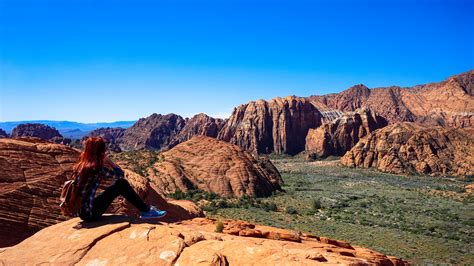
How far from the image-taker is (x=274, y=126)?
168875 millimetres

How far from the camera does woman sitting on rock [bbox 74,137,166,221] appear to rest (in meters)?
7.50

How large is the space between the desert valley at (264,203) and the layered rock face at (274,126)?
6.71 meters

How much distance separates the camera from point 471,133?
114 metres

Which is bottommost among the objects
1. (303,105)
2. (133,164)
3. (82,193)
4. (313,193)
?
(313,193)

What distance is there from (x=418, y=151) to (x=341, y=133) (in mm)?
45484

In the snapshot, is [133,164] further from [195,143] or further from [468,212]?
[468,212]

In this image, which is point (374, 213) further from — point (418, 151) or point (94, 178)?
point (418, 151)

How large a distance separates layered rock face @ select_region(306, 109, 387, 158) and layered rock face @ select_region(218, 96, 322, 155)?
9.33 metres

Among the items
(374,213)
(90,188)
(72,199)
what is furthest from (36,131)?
(90,188)

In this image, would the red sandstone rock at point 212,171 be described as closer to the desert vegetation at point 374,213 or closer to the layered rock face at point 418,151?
the desert vegetation at point 374,213

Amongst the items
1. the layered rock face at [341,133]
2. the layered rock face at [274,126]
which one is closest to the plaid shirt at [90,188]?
the layered rock face at [341,133]

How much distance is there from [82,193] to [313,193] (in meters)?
59.7

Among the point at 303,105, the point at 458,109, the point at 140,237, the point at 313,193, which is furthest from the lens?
the point at 458,109

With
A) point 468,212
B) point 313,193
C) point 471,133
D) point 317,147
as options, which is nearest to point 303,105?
point 317,147
